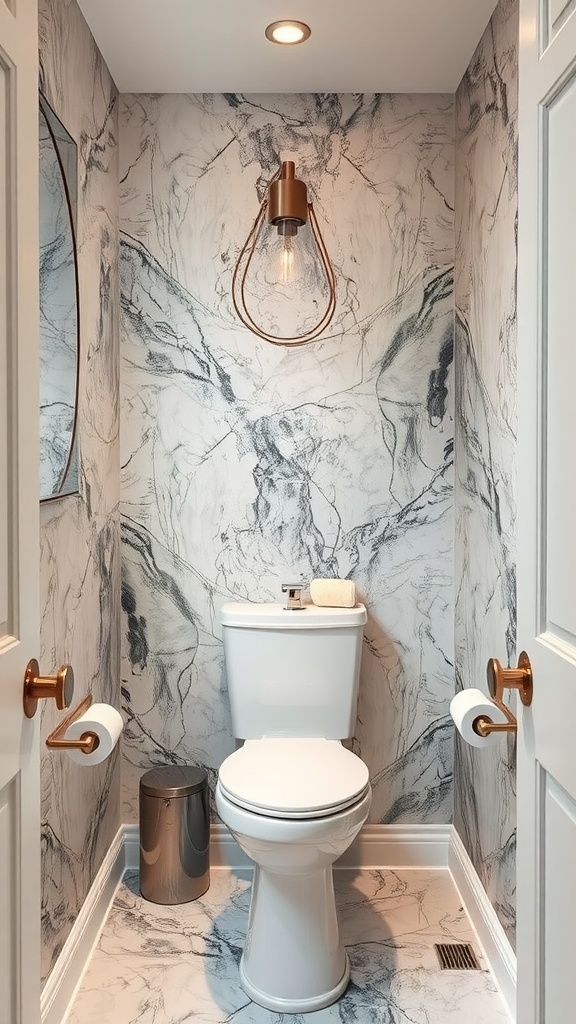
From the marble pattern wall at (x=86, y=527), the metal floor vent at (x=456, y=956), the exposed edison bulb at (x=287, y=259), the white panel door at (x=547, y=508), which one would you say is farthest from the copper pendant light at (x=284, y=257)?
the metal floor vent at (x=456, y=956)

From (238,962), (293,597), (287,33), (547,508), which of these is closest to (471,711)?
(547,508)

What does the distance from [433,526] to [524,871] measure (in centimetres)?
146

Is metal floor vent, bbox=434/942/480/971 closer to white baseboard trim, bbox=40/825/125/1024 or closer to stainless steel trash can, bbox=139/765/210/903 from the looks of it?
stainless steel trash can, bbox=139/765/210/903

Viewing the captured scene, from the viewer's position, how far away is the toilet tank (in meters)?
2.29

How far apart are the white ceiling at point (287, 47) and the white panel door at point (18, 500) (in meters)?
1.17

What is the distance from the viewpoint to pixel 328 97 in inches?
95.3

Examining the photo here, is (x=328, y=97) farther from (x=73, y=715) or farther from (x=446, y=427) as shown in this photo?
(x=73, y=715)

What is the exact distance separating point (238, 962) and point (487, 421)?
1.48 meters

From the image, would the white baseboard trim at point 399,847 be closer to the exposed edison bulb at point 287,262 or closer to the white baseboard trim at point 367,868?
the white baseboard trim at point 367,868

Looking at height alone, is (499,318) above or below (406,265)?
below

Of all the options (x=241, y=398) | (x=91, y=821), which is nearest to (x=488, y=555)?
(x=241, y=398)

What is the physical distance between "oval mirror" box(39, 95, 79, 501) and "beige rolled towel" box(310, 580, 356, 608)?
30.7 inches

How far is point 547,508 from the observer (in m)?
1.01

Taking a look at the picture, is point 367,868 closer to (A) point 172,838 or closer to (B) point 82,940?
(A) point 172,838
